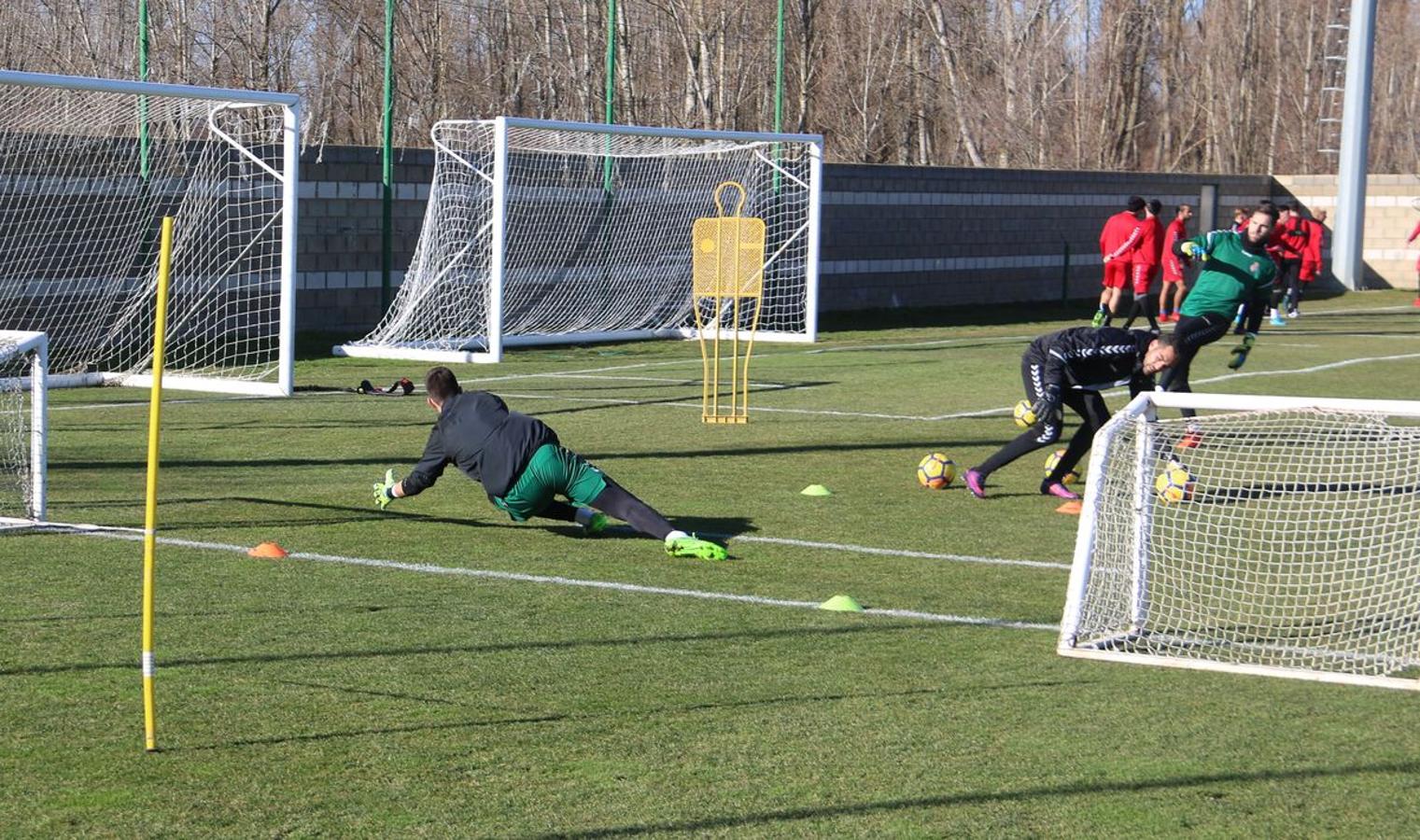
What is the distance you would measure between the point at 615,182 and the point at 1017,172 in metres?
11.1

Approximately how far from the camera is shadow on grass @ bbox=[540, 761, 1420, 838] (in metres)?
5.02

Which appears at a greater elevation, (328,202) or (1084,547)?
(328,202)

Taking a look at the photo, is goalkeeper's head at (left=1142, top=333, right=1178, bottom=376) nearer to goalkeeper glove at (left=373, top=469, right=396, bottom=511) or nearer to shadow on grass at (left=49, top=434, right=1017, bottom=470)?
shadow on grass at (left=49, top=434, right=1017, bottom=470)

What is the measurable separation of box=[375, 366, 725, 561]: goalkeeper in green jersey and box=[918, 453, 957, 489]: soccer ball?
2.58 m

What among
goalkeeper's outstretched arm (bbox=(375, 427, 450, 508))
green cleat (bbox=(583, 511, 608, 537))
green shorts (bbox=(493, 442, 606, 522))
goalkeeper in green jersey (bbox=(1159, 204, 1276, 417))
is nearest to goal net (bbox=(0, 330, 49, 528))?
goalkeeper's outstretched arm (bbox=(375, 427, 450, 508))

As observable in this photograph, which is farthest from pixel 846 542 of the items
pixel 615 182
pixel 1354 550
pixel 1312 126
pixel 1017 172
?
pixel 1312 126

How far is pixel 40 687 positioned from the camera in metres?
6.31

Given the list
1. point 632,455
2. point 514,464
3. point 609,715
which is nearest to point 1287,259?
point 632,455

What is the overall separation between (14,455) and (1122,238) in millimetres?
17057

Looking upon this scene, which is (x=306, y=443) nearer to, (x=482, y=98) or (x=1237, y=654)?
(x=1237, y=654)

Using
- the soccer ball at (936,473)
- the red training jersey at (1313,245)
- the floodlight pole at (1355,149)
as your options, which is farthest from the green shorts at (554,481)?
the floodlight pole at (1355,149)

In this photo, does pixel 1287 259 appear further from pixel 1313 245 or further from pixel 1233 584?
pixel 1233 584

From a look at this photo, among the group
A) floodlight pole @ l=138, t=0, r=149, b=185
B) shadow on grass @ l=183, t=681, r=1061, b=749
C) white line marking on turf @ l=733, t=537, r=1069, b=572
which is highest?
floodlight pole @ l=138, t=0, r=149, b=185

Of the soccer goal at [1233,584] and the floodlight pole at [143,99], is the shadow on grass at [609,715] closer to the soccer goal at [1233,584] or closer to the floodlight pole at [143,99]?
the soccer goal at [1233,584]
